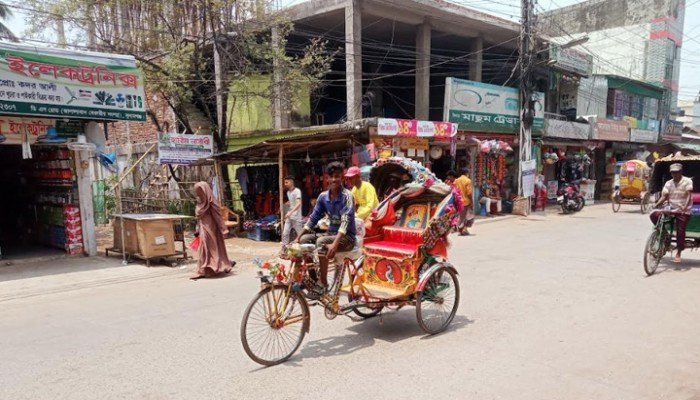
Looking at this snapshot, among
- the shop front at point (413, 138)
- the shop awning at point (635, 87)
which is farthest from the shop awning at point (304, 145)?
the shop awning at point (635, 87)

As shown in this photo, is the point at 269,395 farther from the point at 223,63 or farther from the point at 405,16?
the point at 405,16

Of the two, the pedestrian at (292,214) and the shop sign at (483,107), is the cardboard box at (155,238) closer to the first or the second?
the pedestrian at (292,214)

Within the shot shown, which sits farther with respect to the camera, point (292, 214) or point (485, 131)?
point (485, 131)

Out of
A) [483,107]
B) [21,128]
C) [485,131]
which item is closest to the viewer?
[21,128]

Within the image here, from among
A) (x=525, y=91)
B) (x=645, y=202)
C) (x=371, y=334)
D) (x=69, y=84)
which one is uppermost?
(x=525, y=91)

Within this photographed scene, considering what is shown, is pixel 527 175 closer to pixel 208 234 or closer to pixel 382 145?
pixel 382 145

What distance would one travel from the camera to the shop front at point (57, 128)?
30.1 ft

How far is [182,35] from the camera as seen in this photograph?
1481 cm

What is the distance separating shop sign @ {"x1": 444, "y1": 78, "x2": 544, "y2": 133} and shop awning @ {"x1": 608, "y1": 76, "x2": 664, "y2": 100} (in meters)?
8.35

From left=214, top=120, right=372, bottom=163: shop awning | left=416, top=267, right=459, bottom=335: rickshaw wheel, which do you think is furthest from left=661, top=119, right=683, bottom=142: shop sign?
left=416, top=267, right=459, bottom=335: rickshaw wheel

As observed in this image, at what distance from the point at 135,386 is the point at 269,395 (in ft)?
3.85

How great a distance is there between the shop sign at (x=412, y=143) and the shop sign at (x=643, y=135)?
59.4ft

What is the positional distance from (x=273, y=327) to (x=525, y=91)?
55.7ft

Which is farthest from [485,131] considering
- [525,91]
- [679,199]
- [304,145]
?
[679,199]
